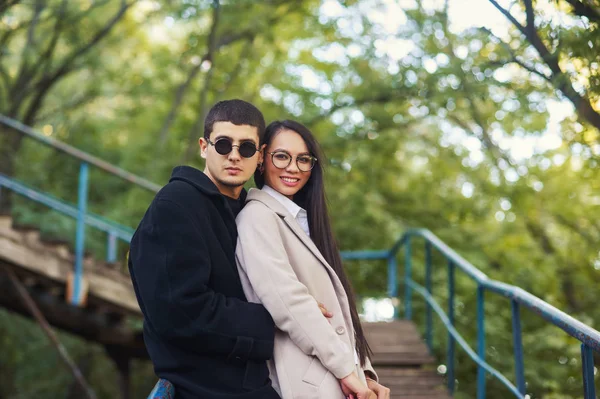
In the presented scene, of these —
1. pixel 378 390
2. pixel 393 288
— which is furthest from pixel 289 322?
pixel 393 288

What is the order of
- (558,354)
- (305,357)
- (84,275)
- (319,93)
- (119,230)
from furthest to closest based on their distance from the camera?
(319,93) → (558,354) → (119,230) → (84,275) → (305,357)

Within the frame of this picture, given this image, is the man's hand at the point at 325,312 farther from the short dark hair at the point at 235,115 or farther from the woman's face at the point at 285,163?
the short dark hair at the point at 235,115

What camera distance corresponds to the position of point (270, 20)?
33.3ft

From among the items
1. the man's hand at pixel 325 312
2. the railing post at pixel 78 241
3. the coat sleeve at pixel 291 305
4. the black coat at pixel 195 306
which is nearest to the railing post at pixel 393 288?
the railing post at pixel 78 241

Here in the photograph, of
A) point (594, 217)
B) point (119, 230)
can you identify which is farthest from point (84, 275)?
point (594, 217)

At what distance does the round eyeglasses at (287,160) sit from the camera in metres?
2.44

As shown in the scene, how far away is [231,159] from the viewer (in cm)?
220

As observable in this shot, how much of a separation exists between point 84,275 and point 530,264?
20.3 ft

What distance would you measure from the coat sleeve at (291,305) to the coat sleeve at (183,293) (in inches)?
4.0

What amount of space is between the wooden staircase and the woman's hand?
2.77 metres

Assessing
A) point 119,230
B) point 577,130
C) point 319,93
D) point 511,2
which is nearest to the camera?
point 511,2

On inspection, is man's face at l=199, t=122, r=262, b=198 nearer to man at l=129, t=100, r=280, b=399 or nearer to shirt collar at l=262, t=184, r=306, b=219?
man at l=129, t=100, r=280, b=399

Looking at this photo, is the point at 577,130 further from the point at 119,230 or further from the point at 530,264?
the point at 530,264

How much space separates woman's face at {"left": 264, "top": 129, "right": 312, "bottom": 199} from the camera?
96.2 inches
